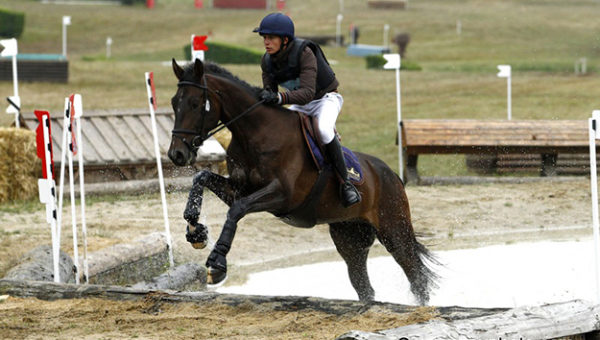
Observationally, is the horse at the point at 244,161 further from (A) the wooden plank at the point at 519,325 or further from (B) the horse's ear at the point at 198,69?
(A) the wooden plank at the point at 519,325

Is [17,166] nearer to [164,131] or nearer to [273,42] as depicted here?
[164,131]

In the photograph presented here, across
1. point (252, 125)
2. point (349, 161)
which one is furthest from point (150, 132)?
point (252, 125)

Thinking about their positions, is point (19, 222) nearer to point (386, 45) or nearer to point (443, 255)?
Answer: point (443, 255)

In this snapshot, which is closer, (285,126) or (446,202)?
(285,126)

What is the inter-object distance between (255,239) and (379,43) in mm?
30439

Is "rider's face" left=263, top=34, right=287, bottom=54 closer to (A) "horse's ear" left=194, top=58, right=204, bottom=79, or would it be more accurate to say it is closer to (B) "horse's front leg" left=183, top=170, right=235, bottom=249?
(A) "horse's ear" left=194, top=58, right=204, bottom=79

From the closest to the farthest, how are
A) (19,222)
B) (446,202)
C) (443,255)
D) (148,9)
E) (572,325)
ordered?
(572,325) → (443,255) → (19,222) → (446,202) → (148,9)

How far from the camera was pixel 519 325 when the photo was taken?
529 cm

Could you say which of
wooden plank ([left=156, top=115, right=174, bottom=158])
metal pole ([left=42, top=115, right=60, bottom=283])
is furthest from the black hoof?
wooden plank ([left=156, top=115, right=174, bottom=158])

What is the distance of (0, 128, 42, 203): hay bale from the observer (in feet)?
43.4

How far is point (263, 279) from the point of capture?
9875 millimetres

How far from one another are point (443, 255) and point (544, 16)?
38.4 m

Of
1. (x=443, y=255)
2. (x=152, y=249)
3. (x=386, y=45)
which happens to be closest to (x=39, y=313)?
(x=152, y=249)

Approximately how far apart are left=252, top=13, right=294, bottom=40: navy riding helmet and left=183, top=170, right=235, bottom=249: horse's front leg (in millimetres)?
1087
